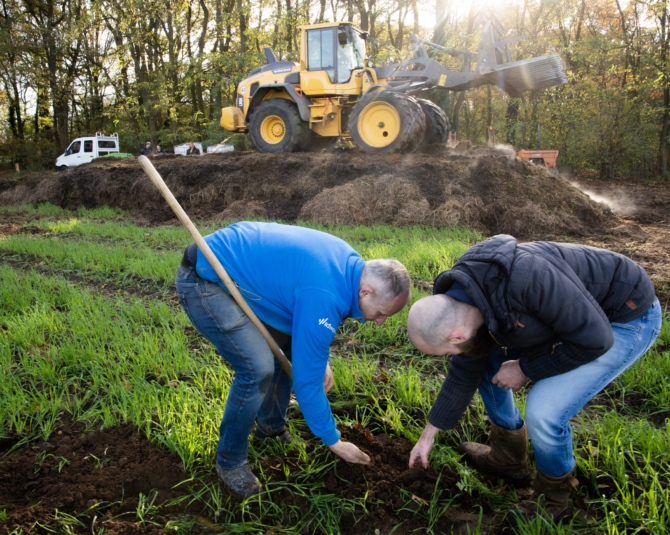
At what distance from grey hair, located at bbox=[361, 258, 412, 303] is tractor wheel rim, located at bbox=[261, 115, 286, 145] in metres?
10.6

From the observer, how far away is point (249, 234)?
6.61 feet

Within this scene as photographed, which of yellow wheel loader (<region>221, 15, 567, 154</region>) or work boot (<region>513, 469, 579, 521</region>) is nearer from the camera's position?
work boot (<region>513, 469, 579, 521</region>)

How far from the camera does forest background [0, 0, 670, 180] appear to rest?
16234mm

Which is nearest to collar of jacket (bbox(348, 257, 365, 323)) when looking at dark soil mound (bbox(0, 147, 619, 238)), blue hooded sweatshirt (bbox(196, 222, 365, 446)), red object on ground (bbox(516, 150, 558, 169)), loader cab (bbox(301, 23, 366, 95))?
blue hooded sweatshirt (bbox(196, 222, 365, 446))

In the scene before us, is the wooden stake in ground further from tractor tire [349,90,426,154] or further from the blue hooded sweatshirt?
tractor tire [349,90,426,154]

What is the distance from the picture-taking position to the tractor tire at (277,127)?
11102 millimetres

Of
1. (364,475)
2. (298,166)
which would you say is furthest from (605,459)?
(298,166)

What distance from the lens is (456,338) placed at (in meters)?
1.66

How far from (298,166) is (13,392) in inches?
324

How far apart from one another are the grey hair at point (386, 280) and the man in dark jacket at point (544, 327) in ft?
0.33

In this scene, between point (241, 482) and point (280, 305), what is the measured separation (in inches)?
35.3

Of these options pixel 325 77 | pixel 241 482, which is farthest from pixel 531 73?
pixel 241 482

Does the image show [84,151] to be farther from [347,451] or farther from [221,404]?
[347,451]

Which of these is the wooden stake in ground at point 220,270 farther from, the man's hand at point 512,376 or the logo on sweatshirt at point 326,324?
the man's hand at point 512,376
